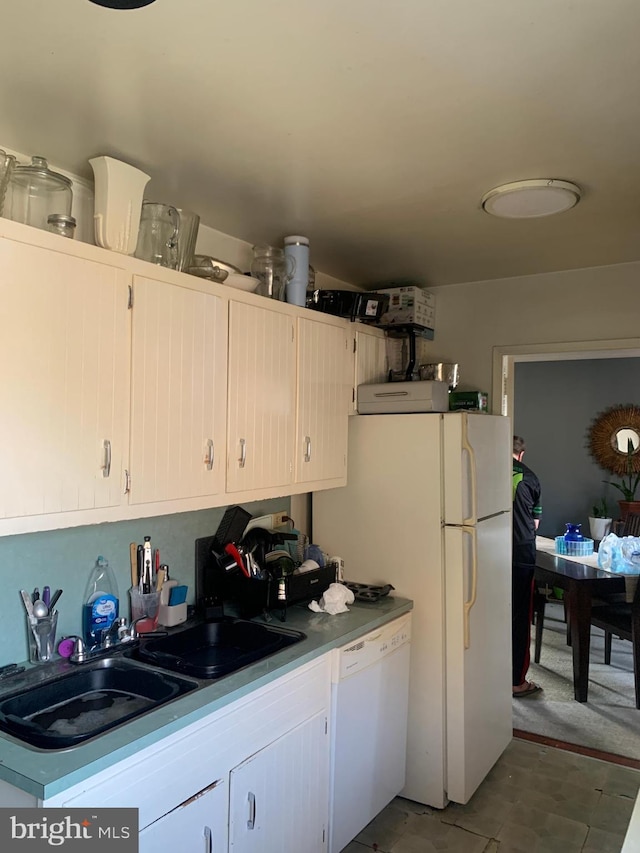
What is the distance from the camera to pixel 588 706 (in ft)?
12.3

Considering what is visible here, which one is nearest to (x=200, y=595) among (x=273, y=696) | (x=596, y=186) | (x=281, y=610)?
(x=281, y=610)

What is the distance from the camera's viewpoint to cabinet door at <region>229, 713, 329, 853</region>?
1828 millimetres

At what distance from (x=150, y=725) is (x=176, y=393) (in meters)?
0.99

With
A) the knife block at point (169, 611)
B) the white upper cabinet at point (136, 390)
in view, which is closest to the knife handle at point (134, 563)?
the knife block at point (169, 611)

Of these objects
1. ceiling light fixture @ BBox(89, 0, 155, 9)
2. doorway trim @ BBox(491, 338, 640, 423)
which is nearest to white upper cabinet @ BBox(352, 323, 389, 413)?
doorway trim @ BBox(491, 338, 640, 423)

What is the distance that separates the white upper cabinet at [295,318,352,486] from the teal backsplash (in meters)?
0.54

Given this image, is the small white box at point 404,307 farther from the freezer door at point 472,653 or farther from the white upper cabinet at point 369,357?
the freezer door at point 472,653

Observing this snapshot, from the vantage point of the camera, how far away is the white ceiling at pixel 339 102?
129 cm

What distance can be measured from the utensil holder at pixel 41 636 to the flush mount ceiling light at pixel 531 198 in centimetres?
204

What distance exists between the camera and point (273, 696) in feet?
6.42

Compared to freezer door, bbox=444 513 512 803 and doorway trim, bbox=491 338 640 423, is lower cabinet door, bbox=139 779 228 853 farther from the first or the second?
doorway trim, bbox=491 338 640 423

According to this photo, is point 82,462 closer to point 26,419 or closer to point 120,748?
point 26,419

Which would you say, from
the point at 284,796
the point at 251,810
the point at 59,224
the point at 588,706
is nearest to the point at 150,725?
the point at 251,810

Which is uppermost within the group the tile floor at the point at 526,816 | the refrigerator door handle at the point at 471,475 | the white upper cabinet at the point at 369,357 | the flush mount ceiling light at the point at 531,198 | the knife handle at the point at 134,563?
the flush mount ceiling light at the point at 531,198
